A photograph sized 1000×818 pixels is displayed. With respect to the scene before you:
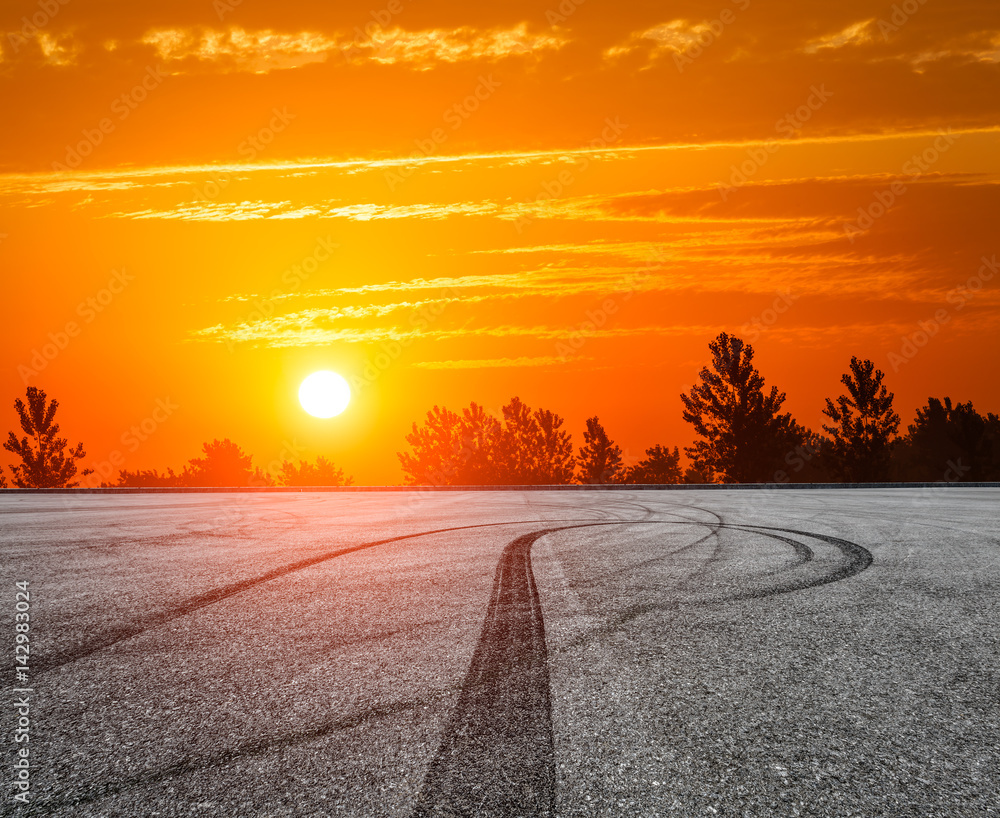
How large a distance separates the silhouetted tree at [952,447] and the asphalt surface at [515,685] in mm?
61290

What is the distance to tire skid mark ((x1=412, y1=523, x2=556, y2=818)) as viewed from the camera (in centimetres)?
299

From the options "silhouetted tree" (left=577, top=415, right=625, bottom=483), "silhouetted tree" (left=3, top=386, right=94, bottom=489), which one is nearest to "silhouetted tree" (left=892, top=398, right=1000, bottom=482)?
"silhouetted tree" (left=577, top=415, right=625, bottom=483)

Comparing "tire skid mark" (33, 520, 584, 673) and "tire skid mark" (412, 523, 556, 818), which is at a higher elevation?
"tire skid mark" (33, 520, 584, 673)

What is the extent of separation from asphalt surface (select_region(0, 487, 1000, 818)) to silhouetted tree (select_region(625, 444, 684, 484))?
98743mm

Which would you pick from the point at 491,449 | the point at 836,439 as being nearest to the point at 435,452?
the point at 491,449

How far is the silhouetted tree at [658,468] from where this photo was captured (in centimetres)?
10669

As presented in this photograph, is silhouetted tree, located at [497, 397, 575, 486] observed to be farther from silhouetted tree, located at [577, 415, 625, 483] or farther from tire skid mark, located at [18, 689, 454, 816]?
tire skid mark, located at [18, 689, 454, 816]

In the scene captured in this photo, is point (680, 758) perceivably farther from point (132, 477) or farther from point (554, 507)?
point (132, 477)

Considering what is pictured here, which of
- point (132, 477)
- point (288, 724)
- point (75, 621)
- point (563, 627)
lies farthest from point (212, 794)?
point (132, 477)

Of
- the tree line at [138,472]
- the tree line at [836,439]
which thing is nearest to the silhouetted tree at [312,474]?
the tree line at [138,472]

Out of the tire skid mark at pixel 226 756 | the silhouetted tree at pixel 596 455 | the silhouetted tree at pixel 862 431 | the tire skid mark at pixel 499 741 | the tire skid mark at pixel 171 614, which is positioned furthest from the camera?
the silhouetted tree at pixel 596 455

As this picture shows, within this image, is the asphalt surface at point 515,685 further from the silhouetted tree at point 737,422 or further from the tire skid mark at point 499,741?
the silhouetted tree at point 737,422

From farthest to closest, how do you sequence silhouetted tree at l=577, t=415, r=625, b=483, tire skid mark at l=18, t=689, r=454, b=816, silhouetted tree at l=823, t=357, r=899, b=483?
silhouetted tree at l=577, t=415, r=625, b=483 → silhouetted tree at l=823, t=357, r=899, b=483 → tire skid mark at l=18, t=689, r=454, b=816

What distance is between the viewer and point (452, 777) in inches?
125
